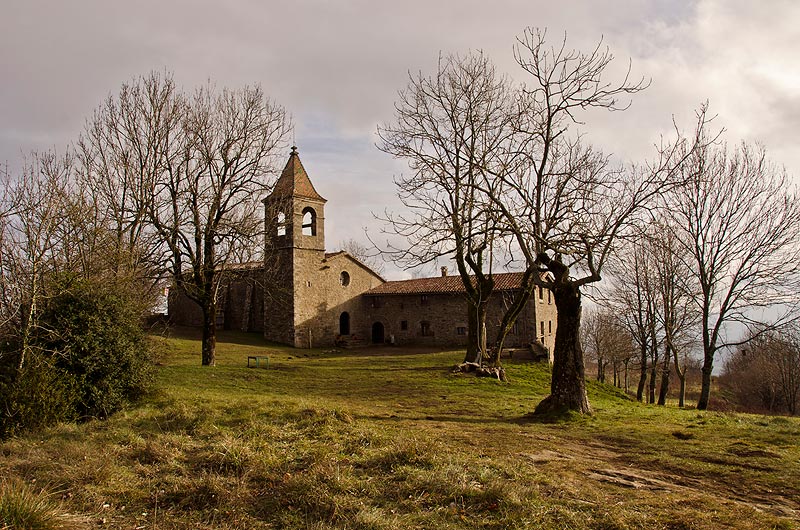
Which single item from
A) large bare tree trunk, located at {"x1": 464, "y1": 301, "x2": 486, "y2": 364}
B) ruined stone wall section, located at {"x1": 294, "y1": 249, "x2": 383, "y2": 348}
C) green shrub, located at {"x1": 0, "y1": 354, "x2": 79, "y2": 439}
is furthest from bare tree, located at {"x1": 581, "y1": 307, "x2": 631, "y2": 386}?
green shrub, located at {"x1": 0, "y1": 354, "x2": 79, "y2": 439}

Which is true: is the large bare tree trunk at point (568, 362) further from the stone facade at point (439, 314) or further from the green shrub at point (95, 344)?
the stone facade at point (439, 314)

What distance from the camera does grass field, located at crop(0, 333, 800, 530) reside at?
16.9ft

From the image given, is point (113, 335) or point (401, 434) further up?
point (113, 335)

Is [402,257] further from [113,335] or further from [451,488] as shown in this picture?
[451,488]

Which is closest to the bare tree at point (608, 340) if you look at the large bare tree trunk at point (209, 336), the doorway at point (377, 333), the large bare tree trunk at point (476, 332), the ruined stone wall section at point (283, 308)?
the large bare tree trunk at point (476, 332)

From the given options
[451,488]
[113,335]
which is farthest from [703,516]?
[113,335]

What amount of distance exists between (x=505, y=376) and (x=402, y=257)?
861 centimetres

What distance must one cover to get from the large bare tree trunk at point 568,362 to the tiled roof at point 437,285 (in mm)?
20484

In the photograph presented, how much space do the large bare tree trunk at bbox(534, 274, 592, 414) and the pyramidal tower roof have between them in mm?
23819

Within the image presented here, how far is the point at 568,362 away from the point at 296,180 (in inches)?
1023

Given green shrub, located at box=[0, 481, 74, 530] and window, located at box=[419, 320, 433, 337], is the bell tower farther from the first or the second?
green shrub, located at box=[0, 481, 74, 530]

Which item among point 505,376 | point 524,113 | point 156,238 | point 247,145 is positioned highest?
point 247,145

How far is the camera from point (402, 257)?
13297mm

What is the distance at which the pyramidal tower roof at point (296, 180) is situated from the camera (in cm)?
3250
